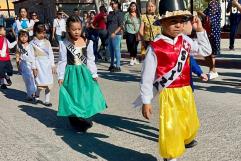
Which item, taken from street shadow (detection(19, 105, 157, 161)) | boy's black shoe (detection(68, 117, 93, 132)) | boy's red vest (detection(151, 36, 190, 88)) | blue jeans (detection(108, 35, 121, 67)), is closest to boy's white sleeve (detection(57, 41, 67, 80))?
boy's black shoe (detection(68, 117, 93, 132))

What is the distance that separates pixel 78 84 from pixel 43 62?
222 cm

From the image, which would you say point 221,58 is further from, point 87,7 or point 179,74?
point 87,7

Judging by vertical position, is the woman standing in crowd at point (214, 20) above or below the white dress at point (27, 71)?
above

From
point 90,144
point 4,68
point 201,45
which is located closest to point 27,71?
point 4,68

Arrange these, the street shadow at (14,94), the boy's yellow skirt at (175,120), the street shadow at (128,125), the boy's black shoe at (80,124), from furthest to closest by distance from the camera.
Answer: the street shadow at (14,94) < the boy's black shoe at (80,124) < the street shadow at (128,125) < the boy's yellow skirt at (175,120)

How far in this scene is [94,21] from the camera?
1479 cm

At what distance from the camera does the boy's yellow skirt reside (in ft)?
13.1

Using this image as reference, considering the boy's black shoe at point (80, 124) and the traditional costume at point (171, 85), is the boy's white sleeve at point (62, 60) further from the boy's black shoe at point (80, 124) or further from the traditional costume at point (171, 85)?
the traditional costume at point (171, 85)

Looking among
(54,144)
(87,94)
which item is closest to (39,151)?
(54,144)

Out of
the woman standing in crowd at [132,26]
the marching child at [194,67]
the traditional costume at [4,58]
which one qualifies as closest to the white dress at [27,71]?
the traditional costume at [4,58]

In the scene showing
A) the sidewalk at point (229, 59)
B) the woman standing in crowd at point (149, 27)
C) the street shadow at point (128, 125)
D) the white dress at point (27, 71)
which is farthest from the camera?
the sidewalk at point (229, 59)

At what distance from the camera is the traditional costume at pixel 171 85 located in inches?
158

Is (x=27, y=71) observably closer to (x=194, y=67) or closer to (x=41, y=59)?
(x=41, y=59)

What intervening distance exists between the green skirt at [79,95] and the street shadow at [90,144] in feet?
0.98
